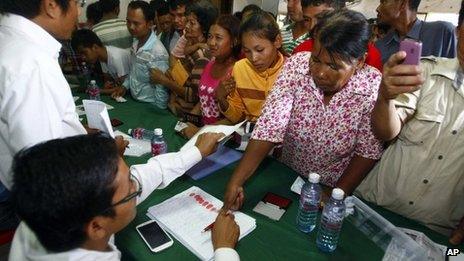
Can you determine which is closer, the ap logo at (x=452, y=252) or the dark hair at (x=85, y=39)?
the ap logo at (x=452, y=252)

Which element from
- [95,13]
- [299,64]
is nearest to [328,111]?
[299,64]

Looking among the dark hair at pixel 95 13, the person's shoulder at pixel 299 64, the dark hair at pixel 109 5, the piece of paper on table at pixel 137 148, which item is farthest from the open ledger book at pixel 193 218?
the dark hair at pixel 95 13

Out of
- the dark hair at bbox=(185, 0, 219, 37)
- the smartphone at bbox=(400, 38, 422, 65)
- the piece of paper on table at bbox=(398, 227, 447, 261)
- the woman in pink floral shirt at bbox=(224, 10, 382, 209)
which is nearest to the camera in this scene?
the smartphone at bbox=(400, 38, 422, 65)

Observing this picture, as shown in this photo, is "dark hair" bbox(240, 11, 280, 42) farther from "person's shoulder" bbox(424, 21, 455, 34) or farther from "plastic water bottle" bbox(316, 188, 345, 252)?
"person's shoulder" bbox(424, 21, 455, 34)

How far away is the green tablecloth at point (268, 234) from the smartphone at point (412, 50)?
72 cm

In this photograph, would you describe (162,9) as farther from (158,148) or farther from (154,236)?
(154,236)

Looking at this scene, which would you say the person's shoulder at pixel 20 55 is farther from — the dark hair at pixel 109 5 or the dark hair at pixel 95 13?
the dark hair at pixel 95 13

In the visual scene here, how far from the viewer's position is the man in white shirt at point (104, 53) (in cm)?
335

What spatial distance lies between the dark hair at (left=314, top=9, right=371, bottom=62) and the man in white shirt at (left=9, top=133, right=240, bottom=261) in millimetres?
913

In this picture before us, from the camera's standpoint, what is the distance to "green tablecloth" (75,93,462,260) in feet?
3.92

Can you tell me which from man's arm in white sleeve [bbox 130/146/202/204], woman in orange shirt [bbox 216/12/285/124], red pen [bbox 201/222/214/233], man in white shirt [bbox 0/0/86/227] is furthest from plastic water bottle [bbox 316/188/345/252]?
man in white shirt [bbox 0/0/86/227]

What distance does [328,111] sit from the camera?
143 cm

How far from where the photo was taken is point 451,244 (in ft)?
4.25

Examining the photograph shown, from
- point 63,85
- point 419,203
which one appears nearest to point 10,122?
point 63,85
